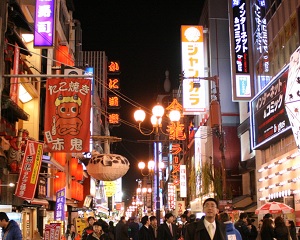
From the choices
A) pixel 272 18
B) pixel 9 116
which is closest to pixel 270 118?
pixel 272 18

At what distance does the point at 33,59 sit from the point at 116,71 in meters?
46.3

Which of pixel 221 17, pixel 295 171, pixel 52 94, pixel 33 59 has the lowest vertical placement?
pixel 295 171

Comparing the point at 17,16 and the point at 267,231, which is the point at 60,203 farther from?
the point at 267,231

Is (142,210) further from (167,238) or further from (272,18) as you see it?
(167,238)

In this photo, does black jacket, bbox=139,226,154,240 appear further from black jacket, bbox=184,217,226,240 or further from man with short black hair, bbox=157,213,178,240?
black jacket, bbox=184,217,226,240

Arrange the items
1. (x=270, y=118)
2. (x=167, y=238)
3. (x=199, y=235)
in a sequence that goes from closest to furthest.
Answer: (x=199, y=235), (x=167, y=238), (x=270, y=118)

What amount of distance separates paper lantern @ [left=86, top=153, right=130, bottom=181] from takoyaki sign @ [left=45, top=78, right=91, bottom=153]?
5.18 metres

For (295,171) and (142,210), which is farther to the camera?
(142,210)

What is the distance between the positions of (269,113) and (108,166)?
9.88 meters

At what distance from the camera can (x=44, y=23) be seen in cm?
2355

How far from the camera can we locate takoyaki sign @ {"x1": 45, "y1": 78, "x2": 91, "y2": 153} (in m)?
17.4

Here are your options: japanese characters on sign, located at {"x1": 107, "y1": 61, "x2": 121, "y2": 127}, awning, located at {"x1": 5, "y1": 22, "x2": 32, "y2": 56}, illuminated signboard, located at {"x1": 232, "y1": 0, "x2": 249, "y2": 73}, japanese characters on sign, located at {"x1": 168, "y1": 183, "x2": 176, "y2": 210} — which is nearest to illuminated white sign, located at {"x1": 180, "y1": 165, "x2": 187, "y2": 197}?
japanese characters on sign, located at {"x1": 168, "y1": 183, "x2": 176, "y2": 210}

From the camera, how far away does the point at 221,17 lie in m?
48.1

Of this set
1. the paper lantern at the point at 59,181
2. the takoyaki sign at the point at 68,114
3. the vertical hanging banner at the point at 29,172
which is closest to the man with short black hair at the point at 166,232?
the takoyaki sign at the point at 68,114
